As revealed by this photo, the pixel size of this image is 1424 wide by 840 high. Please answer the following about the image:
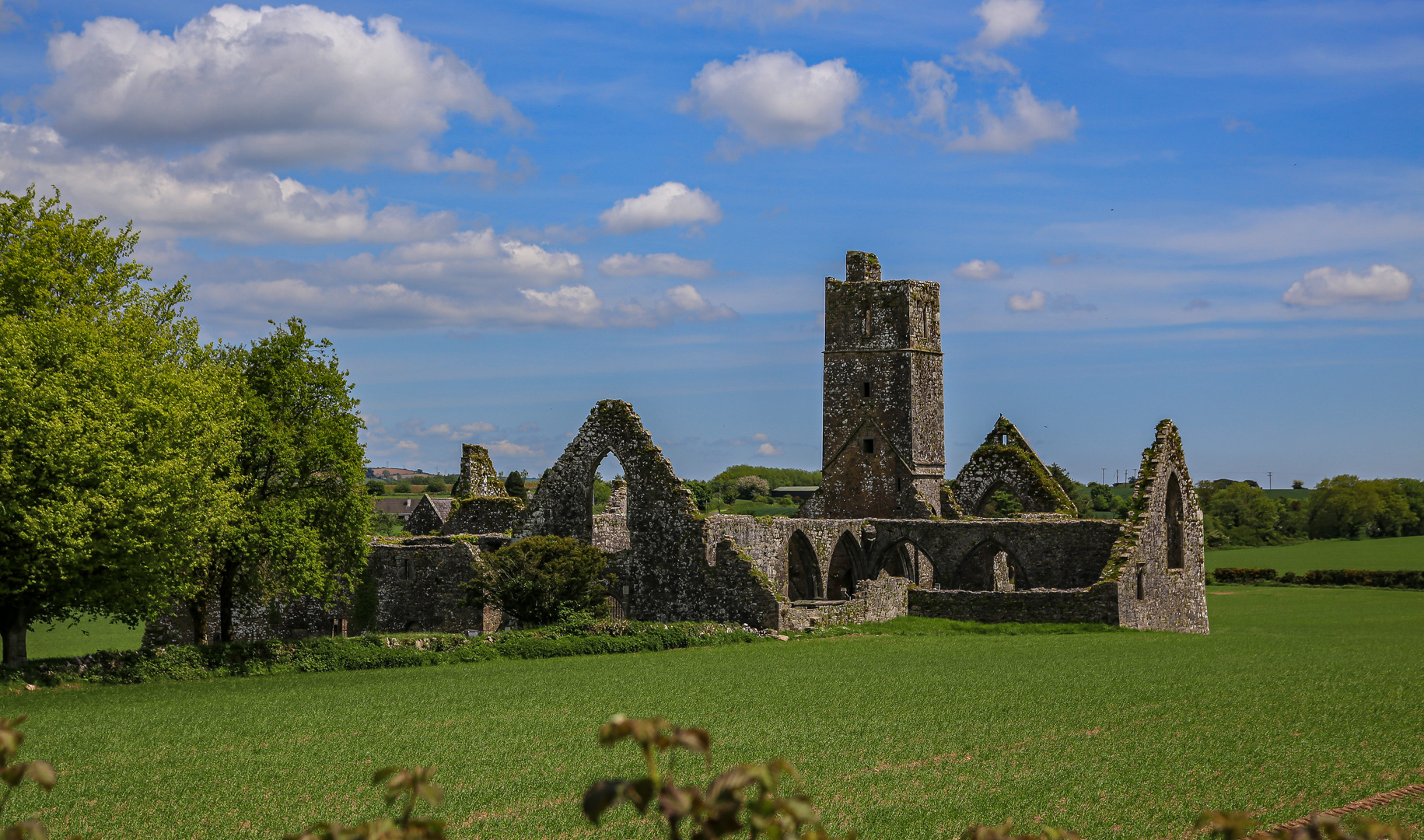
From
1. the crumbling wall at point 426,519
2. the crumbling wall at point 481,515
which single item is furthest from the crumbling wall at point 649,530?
the crumbling wall at point 426,519

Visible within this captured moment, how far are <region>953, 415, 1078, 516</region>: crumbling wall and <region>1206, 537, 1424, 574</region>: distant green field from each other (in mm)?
32720

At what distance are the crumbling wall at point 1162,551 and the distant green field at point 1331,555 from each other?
3228 centimetres

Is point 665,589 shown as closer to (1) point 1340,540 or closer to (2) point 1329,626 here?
(2) point 1329,626

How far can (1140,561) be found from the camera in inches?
1313

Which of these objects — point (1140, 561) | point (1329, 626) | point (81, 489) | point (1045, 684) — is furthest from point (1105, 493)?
point (81, 489)

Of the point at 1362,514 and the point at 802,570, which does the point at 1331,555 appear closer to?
the point at 1362,514

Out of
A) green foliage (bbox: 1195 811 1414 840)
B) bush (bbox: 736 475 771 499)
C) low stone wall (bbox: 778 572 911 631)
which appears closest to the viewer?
green foliage (bbox: 1195 811 1414 840)

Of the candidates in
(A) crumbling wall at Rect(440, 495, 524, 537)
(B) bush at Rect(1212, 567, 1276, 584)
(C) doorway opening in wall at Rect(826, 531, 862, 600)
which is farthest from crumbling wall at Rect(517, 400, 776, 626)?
(B) bush at Rect(1212, 567, 1276, 584)

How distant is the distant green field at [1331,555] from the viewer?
6800 centimetres

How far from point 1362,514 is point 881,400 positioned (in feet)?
213

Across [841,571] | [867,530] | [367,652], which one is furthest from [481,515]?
[367,652]

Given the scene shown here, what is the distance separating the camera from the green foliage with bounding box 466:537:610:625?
29.7m

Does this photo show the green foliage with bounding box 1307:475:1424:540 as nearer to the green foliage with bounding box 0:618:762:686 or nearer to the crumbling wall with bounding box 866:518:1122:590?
the crumbling wall with bounding box 866:518:1122:590

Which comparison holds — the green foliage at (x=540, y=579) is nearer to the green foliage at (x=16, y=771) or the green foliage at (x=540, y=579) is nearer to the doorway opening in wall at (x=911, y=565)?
the doorway opening in wall at (x=911, y=565)
